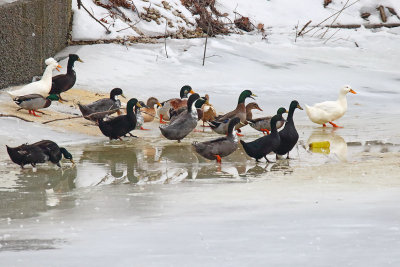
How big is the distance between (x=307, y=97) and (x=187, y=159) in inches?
249

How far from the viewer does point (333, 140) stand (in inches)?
474

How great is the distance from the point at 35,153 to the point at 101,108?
13.0ft

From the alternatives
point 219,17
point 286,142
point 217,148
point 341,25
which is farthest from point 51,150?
point 341,25

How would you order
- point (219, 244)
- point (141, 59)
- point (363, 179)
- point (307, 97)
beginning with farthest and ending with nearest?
point (141, 59) → point (307, 97) → point (363, 179) → point (219, 244)

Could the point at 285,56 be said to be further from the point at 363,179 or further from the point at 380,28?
the point at 363,179

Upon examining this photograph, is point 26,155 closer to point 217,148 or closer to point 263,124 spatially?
point 217,148

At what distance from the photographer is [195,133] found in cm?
1313

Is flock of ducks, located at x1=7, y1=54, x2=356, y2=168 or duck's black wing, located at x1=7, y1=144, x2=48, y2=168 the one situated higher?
flock of ducks, located at x1=7, y1=54, x2=356, y2=168

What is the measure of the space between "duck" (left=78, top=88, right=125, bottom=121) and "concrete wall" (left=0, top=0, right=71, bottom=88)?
2.10m

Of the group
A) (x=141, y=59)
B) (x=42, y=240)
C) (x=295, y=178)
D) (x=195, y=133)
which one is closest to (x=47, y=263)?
(x=42, y=240)

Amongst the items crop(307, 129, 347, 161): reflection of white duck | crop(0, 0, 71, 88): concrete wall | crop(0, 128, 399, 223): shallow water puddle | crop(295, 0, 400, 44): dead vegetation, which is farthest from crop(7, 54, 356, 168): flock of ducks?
crop(295, 0, 400, 44): dead vegetation

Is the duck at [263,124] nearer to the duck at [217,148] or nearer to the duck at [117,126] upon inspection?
the duck at [117,126]

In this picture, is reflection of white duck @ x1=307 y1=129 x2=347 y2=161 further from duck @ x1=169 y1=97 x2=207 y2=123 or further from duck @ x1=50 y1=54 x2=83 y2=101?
duck @ x1=50 y1=54 x2=83 y2=101

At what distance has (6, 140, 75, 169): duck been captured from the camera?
30.8ft
